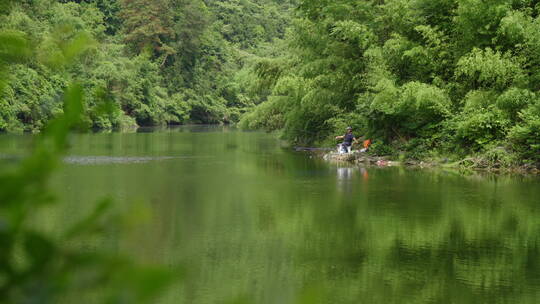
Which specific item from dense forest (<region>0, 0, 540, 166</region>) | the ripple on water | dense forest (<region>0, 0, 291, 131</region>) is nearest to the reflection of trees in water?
dense forest (<region>0, 0, 540, 166</region>)

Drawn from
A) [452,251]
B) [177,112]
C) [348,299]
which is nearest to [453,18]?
[452,251]

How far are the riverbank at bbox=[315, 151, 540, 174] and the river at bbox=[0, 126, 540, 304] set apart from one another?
1270 mm

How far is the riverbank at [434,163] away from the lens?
2067cm

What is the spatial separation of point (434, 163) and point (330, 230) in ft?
38.1

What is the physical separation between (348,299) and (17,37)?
252 inches

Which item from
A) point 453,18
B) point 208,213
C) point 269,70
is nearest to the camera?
point 208,213

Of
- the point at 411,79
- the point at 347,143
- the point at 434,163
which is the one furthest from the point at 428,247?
the point at 411,79

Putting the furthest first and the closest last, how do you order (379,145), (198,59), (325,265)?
(198,59), (379,145), (325,265)

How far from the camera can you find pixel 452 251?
406 inches

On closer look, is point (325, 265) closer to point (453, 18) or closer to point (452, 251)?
point (452, 251)

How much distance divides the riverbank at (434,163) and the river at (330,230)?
127 cm

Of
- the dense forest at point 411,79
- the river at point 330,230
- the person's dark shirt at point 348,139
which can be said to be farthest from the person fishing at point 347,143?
the river at point 330,230

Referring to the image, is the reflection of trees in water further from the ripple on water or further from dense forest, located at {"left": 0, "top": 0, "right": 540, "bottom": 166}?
the ripple on water

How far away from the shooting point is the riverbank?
20672mm
